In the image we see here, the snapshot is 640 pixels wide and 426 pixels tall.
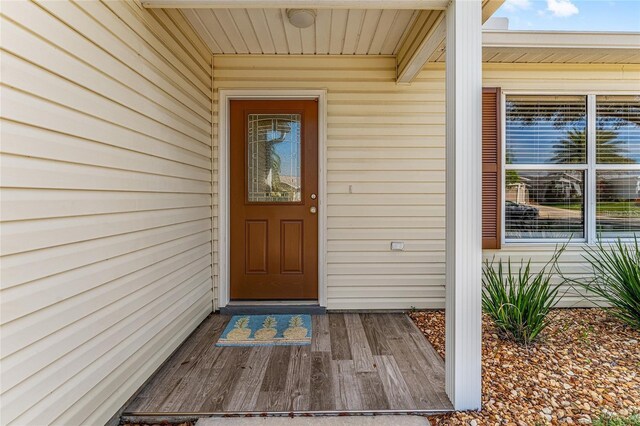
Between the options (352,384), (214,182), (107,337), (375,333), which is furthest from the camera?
(214,182)

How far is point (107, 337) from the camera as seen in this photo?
168cm

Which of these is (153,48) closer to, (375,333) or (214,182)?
(214,182)

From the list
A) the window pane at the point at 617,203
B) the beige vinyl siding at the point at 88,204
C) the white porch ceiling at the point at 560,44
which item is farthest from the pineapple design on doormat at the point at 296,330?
the window pane at the point at 617,203

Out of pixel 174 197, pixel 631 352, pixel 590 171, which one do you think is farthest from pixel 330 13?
pixel 631 352

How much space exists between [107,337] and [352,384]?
138 centimetres

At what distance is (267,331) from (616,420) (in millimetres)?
2240

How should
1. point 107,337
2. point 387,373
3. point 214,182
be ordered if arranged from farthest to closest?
point 214,182 < point 387,373 < point 107,337

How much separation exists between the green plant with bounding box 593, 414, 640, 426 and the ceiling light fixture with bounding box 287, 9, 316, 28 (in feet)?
9.87

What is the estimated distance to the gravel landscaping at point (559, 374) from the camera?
5.80ft

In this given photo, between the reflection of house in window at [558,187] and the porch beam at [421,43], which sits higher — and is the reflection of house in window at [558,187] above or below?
below

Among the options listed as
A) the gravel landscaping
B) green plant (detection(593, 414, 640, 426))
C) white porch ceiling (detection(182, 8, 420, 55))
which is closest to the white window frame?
the gravel landscaping

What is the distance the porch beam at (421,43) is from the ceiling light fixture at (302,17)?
2.64 ft

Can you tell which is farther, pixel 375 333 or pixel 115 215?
pixel 375 333

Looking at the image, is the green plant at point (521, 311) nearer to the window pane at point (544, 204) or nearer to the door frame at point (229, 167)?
the window pane at point (544, 204)
